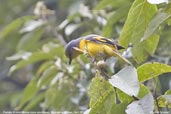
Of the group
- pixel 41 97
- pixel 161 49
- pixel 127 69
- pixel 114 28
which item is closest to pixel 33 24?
pixel 41 97

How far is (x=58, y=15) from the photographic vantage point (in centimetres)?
278

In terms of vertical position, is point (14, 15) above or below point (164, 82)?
below

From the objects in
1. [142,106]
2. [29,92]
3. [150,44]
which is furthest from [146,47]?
[29,92]

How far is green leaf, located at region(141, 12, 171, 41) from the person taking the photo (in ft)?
3.20

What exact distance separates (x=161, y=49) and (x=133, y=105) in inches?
31.2

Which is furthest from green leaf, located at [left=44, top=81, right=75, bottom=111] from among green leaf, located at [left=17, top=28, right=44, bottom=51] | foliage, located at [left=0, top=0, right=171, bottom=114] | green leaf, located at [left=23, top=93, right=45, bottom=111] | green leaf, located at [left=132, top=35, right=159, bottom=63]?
green leaf, located at [left=132, top=35, right=159, bottom=63]

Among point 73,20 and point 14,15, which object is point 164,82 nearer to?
point 73,20

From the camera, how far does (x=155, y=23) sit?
99 centimetres

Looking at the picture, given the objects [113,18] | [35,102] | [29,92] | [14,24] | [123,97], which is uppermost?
[123,97]

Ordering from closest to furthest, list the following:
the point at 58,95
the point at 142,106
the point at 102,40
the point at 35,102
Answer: the point at 142,106, the point at 102,40, the point at 58,95, the point at 35,102

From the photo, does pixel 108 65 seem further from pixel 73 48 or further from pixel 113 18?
pixel 73 48

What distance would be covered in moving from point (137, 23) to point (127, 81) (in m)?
0.20

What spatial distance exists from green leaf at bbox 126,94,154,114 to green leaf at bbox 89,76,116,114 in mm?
59

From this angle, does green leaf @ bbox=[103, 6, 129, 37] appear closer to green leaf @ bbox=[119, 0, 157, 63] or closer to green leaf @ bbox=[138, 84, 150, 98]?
green leaf @ bbox=[119, 0, 157, 63]
